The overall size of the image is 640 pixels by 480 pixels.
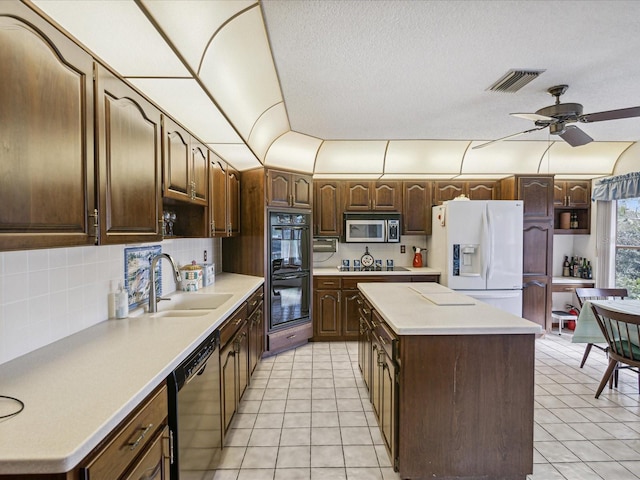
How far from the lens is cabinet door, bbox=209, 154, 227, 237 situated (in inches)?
114

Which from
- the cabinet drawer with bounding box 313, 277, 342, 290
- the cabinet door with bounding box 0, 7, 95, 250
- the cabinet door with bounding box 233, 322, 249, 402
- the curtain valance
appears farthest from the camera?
the cabinet drawer with bounding box 313, 277, 342, 290

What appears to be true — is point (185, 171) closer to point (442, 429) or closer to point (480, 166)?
point (442, 429)

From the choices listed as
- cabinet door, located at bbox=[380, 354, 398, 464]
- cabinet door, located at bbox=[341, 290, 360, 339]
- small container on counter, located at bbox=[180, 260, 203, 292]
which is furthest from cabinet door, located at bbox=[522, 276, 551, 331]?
small container on counter, located at bbox=[180, 260, 203, 292]

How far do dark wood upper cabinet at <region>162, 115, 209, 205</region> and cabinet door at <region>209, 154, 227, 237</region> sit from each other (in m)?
0.15

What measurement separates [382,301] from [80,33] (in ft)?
7.06

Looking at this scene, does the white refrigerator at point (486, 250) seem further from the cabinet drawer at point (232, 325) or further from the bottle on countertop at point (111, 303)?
the bottle on countertop at point (111, 303)

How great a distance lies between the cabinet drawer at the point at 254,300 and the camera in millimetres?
2876

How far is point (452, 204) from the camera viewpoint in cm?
413

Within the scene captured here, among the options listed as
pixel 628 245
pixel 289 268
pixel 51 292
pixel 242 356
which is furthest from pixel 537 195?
pixel 51 292

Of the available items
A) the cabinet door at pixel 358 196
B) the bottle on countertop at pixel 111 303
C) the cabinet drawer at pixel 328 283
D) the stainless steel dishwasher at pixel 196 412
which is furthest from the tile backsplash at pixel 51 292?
the cabinet door at pixel 358 196

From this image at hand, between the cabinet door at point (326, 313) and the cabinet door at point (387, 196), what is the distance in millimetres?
1403

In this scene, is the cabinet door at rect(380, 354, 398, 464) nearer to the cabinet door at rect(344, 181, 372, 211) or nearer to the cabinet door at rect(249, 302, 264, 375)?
the cabinet door at rect(249, 302, 264, 375)

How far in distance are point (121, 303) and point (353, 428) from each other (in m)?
1.79

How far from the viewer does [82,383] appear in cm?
113
